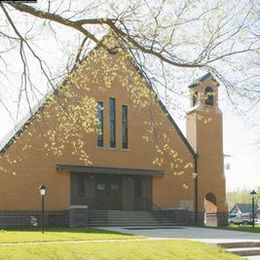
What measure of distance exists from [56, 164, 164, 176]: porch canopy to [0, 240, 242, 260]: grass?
15.5m

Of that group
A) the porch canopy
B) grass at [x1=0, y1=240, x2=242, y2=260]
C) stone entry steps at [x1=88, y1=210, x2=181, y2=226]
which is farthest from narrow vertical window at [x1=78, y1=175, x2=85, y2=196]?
grass at [x1=0, y1=240, x2=242, y2=260]

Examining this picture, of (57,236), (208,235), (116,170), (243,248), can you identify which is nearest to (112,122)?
(116,170)

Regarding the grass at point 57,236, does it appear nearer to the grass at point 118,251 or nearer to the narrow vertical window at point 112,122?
the grass at point 118,251

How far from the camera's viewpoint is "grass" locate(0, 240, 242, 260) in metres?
16.1

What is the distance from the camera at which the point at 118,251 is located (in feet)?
56.6

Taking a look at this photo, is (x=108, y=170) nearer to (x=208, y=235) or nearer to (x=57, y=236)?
(x=208, y=235)

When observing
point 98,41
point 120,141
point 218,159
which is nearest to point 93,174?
point 120,141

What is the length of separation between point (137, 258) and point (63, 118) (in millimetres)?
4632

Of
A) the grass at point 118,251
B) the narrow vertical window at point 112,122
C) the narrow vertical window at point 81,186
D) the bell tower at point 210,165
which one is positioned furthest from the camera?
the bell tower at point 210,165

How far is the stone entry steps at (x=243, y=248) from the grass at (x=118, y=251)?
0.96m

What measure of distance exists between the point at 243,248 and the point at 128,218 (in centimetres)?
1492

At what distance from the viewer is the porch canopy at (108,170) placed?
34.9 metres

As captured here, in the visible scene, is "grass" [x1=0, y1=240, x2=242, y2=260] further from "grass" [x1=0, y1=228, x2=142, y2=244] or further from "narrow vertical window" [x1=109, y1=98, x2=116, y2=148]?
"narrow vertical window" [x1=109, y1=98, x2=116, y2=148]

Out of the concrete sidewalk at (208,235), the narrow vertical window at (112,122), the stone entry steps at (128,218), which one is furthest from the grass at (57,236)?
the narrow vertical window at (112,122)
